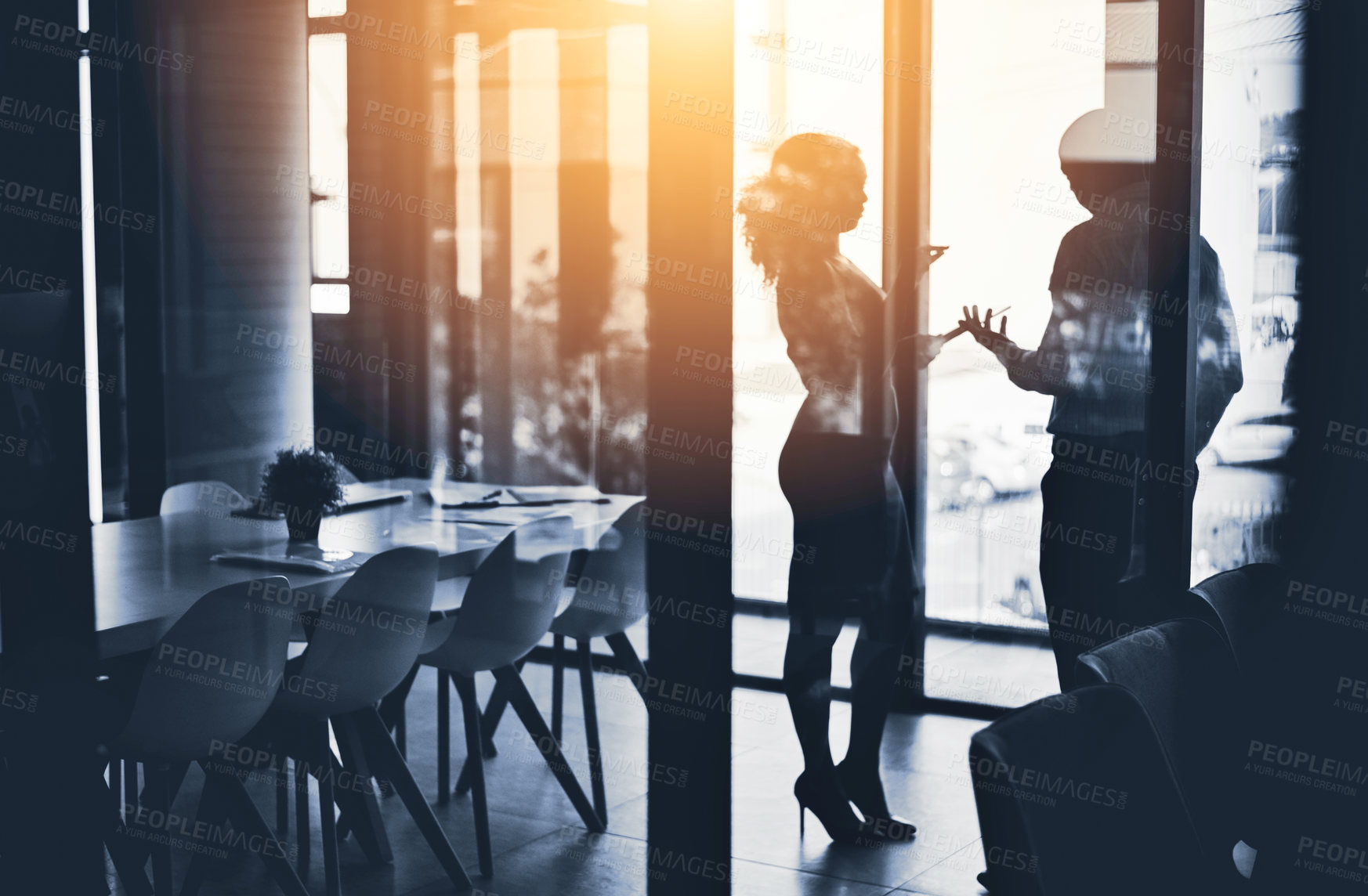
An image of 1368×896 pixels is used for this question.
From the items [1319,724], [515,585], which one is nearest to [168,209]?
[515,585]

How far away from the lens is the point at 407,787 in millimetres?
2961

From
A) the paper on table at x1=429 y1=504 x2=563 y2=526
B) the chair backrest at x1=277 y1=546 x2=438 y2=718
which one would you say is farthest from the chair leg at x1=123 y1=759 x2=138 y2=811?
the paper on table at x1=429 y1=504 x2=563 y2=526

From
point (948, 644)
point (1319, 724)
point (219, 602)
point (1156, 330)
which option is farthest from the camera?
point (948, 644)

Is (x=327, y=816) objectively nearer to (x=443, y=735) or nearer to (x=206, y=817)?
(x=206, y=817)

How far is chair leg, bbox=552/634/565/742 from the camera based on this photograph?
373cm

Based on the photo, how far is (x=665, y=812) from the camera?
1.96 meters

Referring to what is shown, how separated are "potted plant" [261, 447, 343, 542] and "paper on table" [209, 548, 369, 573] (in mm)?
152

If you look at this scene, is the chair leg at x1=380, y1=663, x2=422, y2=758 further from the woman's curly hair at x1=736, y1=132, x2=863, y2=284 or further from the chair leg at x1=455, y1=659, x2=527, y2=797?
the woman's curly hair at x1=736, y1=132, x2=863, y2=284

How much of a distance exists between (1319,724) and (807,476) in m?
1.07

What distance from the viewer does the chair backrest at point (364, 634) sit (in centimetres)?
271

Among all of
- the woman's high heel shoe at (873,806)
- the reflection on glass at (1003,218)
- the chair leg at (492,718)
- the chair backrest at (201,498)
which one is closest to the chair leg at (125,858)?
the chair leg at (492,718)

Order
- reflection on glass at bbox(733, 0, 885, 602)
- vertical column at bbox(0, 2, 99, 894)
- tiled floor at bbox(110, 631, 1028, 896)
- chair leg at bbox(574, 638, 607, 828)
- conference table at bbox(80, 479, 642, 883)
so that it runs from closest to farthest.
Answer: vertical column at bbox(0, 2, 99, 894) → reflection on glass at bbox(733, 0, 885, 602) → conference table at bbox(80, 479, 642, 883) → tiled floor at bbox(110, 631, 1028, 896) → chair leg at bbox(574, 638, 607, 828)

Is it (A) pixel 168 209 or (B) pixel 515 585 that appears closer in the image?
(B) pixel 515 585

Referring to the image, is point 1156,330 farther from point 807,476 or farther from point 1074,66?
point 807,476
